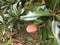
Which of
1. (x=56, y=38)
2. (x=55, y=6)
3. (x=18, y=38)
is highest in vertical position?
(x=55, y=6)

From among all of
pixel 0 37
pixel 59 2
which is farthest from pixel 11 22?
pixel 59 2

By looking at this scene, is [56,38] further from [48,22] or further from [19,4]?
[19,4]

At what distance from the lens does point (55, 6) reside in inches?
60.2

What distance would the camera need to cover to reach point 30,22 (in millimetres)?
1819

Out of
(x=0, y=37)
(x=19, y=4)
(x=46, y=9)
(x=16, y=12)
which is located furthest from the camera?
(x=0, y=37)

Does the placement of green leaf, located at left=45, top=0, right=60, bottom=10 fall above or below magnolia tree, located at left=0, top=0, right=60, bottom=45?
above

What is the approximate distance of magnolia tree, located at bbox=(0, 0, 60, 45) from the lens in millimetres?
1502

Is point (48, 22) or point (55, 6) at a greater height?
point (55, 6)

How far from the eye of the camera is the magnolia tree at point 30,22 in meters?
1.50

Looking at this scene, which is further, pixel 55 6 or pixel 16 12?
pixel 16 12

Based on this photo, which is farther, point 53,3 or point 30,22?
point 30,22

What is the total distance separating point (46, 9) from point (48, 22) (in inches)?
4.1

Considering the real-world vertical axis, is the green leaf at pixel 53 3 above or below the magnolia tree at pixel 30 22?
above

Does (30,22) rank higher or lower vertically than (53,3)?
lower
